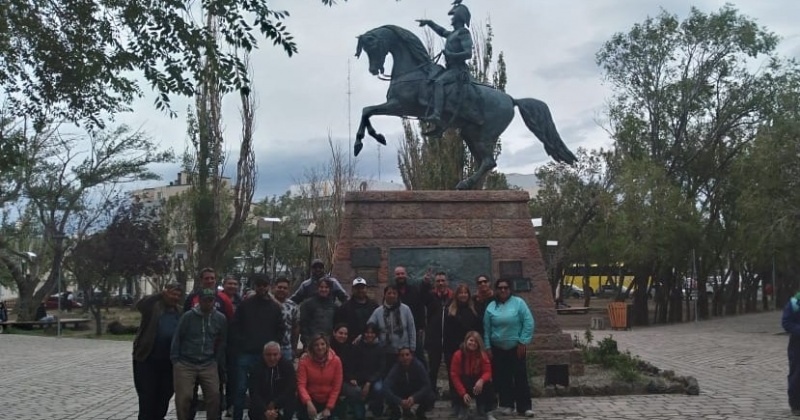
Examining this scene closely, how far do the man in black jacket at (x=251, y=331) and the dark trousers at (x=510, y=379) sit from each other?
235 centimetres

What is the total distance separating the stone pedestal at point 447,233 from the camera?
11211 millimetres

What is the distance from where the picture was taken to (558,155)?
12.9 m

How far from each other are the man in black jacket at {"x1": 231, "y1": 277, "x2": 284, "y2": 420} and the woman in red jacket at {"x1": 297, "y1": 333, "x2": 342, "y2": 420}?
0.46 m

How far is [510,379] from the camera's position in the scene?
8578 millimetres

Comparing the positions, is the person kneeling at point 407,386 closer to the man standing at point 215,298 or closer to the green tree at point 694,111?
the man standing at point 215,298

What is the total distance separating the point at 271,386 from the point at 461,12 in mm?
7039

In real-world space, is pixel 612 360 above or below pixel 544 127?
below

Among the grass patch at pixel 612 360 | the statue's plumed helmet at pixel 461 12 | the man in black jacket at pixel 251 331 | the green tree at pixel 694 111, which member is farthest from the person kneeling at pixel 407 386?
the green tree at pixel 694 111

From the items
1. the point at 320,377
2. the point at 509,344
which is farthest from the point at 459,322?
the point at 320,377

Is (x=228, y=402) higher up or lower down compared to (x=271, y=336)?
lower down

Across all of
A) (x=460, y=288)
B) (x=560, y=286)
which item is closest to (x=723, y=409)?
(x=460, y=288)

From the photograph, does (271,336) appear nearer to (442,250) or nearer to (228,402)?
(228,402)

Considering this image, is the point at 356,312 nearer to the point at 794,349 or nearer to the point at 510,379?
the point at 510,379

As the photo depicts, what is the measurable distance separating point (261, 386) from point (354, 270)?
3.77 m
